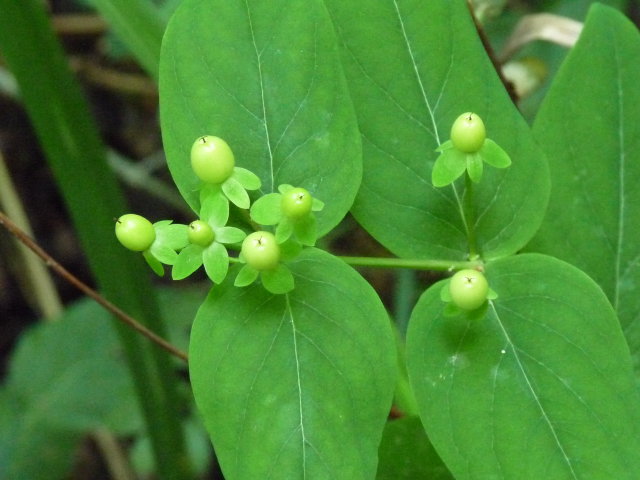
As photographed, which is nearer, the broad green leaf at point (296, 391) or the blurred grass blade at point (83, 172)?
the broad green leaf at point (296, 391)

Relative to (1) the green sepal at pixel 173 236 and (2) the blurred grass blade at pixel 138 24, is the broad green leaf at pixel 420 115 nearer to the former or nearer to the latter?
(1) the green sepal at pixel 173 236

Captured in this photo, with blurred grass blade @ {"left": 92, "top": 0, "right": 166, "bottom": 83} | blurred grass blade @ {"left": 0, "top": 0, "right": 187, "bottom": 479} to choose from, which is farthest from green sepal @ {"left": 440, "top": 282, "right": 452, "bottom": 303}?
blurred grass blade @ {"left": 0, "top": 0, "right": 187, "bottom": 479}

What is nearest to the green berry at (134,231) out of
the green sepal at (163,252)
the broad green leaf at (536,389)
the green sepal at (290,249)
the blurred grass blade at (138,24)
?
the green sepal at (163,252)

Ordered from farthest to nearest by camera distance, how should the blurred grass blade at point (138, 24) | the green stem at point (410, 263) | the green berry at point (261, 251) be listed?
the blurred grass blade at point (138, 24)
the green stem at point (410, 263)
the green berry at point (261, 251)

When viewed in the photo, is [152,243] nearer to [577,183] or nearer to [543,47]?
[577,183]

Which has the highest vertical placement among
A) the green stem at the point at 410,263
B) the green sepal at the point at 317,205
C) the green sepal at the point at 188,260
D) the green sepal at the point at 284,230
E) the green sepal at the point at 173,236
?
the green sepal at the point at 317,205

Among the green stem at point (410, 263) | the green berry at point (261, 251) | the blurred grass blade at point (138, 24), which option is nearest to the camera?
the green berry at point (261, 251)

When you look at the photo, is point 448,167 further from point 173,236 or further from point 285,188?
point 173,236

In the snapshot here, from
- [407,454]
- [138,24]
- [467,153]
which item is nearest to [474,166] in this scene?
[467,153]
